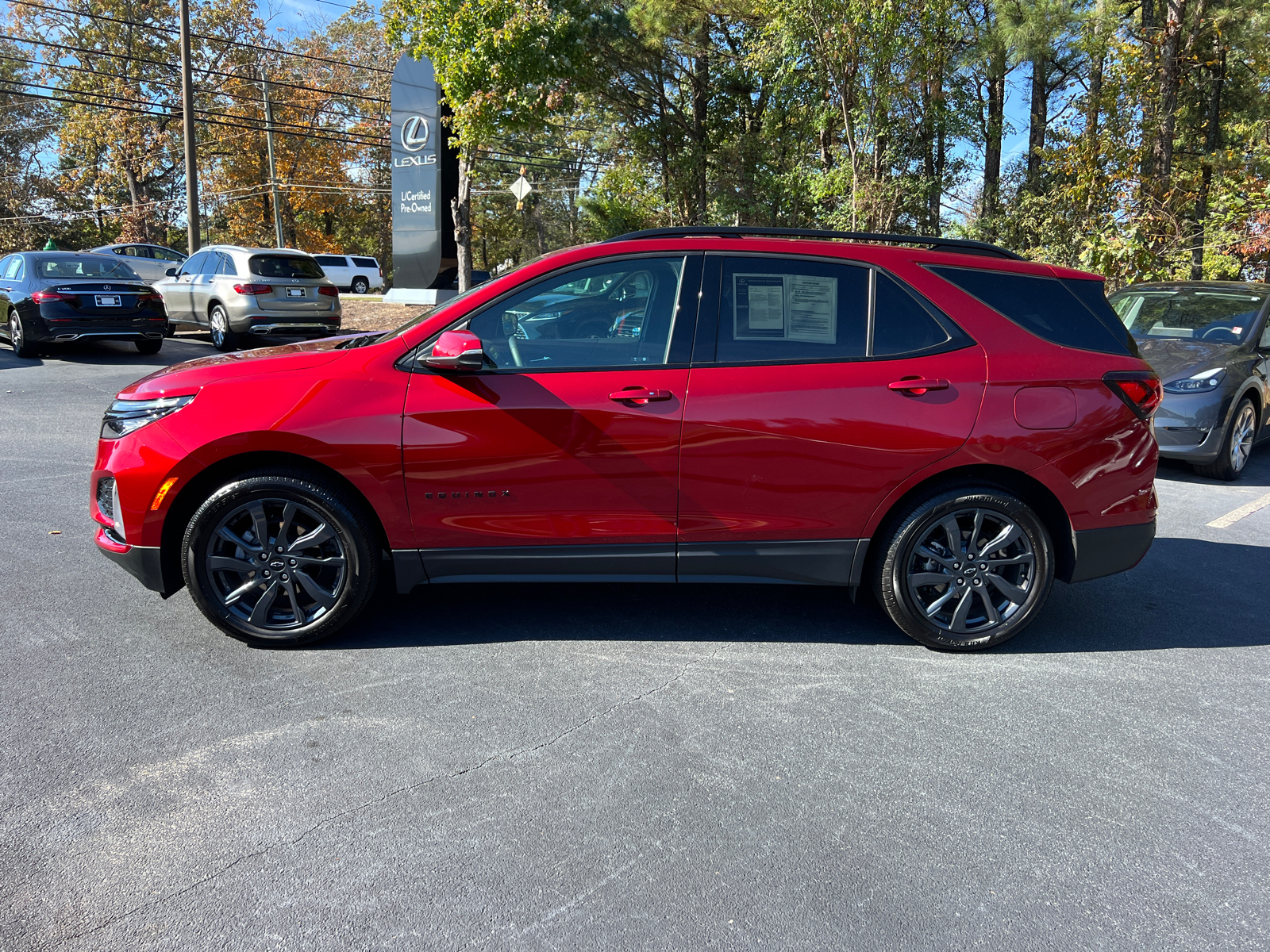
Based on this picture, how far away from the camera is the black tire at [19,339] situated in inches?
512

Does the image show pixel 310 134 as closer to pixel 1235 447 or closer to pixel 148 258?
pixel 148 258

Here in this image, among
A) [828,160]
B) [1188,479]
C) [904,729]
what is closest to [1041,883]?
[904,729]

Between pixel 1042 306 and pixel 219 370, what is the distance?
11.9ft

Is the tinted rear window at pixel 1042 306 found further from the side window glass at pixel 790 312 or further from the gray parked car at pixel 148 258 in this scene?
the gray parked car at pixel 148 258

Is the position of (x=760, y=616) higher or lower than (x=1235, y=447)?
lower

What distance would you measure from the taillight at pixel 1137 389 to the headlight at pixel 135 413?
157 inches

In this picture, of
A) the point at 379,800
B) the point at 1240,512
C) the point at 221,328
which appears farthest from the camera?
the point at 221,328

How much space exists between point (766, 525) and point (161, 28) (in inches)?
1845

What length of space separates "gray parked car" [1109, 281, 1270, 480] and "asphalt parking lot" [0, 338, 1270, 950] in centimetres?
354

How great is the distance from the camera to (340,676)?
369 cm

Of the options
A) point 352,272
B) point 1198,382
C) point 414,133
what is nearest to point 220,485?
point 1198,382

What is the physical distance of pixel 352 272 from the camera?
39875 millimetres

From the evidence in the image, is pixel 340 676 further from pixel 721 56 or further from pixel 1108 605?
pixel 721 56

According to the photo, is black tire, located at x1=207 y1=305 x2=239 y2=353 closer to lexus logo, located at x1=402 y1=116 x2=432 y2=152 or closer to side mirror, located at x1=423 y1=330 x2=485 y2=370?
lexus logo, located at x1=402 y1=116 x2=432 y2=152
